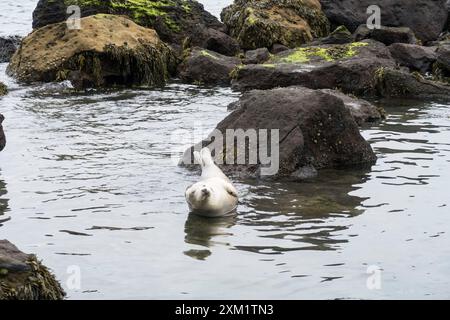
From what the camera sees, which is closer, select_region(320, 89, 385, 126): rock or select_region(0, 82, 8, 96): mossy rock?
select_region(320, 89, 385, 126): rock

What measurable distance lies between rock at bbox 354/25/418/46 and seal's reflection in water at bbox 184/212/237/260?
12.6 meters

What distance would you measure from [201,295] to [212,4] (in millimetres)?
30992

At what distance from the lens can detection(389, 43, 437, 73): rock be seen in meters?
20.4

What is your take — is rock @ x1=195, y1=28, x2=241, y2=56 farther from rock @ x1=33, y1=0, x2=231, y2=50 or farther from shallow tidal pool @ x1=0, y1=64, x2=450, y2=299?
shallow tidal pool @ x1=0, y1=64, x2=450, y2=299

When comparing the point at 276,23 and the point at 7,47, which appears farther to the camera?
the point at 7,47

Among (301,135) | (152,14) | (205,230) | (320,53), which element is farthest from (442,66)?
(205,230)

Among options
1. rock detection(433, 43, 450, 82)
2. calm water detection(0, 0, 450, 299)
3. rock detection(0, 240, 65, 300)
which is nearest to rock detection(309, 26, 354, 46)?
rock detection(433, 43, 450, 82)

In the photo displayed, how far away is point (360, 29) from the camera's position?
22266 millimetres

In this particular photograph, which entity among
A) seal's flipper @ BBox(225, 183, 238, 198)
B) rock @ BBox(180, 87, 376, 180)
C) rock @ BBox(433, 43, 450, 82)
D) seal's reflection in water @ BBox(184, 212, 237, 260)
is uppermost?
rock @ BBox(433, 43, 450, 82)

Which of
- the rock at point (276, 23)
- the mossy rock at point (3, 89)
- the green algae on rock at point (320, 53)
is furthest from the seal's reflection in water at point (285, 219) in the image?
the rock at point (276, 23)

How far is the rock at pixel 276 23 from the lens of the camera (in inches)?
894

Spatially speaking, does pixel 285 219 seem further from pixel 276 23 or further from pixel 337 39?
pixel 276 23

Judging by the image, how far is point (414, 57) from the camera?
2041 cm

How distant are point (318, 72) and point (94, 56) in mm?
5281
